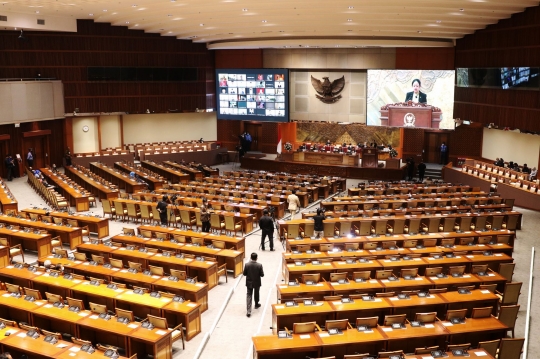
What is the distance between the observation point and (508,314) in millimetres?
9422

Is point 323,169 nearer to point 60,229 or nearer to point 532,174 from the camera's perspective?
point 532,174

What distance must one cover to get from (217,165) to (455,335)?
80.9 feet

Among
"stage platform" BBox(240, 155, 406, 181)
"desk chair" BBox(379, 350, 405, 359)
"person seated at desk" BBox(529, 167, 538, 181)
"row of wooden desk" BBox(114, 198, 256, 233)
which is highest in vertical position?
"person seated at desk" BBox(529, 167, 538, 181)

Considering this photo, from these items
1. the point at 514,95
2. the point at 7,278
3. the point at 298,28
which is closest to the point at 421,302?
the point at 7,278

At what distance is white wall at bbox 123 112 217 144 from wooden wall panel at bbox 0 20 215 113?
5.00 ft

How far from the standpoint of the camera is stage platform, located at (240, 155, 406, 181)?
2661 cm

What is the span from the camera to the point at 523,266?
530 inches

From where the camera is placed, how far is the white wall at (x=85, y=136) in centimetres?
2978

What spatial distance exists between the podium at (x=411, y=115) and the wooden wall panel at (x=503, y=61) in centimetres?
114

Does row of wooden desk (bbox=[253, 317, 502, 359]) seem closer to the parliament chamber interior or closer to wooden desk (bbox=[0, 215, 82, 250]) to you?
the parliament chamber interior

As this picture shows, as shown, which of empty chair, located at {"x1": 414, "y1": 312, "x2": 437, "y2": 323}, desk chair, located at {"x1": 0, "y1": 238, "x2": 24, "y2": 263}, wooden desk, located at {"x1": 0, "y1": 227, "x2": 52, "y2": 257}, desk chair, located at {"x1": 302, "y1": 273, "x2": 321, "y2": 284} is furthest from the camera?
wooden desk, located at {"x1": 0, "y1": 227, "x2": 52, "y2": 257}

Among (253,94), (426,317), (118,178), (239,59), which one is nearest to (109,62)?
(239,59)

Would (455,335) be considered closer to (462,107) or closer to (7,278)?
(7,278)

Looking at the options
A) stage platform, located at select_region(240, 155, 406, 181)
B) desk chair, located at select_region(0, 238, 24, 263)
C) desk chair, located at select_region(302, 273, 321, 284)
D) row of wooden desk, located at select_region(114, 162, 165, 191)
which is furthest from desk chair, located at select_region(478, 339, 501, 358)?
stage platform, located at select_region(240, 155, 406, 181)
